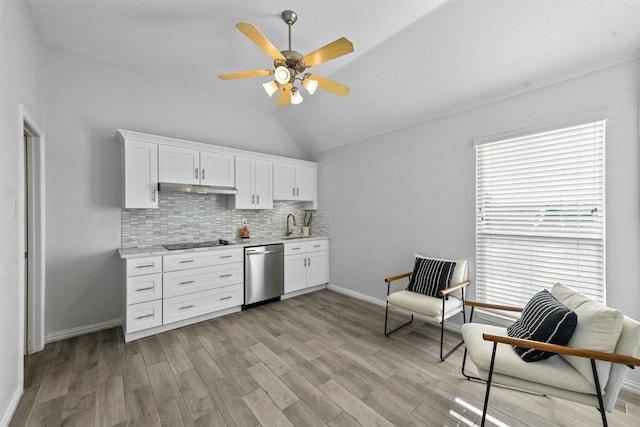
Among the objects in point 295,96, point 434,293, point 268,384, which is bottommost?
point 268,384

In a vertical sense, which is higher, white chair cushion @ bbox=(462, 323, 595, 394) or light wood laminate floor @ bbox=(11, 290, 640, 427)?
white chair cushion @ bbox=(462, 323, 595, 394)

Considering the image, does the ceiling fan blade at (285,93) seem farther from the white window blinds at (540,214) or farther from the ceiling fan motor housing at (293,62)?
the white window blinds at (540,214)

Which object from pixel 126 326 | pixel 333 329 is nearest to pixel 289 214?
pixel 333 329

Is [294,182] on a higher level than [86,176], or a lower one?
higher

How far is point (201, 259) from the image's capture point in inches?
129

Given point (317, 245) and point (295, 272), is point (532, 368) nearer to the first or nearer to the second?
point (295, 272)

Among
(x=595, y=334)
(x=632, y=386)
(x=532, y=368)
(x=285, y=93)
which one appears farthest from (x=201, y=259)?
(x=632, y=386)

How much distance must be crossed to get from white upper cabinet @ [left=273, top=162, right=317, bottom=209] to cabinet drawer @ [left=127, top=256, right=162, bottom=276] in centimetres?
198

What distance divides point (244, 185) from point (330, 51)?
2.51m

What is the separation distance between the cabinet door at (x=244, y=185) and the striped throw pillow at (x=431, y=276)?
2585mm

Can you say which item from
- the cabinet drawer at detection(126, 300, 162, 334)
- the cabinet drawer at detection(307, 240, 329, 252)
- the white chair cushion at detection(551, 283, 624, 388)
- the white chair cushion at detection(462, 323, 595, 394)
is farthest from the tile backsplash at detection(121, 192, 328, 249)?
the white chair cushion at detection(551, 283, 624, 388)

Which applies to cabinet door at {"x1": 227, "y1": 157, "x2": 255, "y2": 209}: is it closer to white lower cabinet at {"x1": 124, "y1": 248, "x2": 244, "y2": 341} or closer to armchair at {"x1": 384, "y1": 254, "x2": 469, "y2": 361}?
white lower cabinet at {"x1": 124, "y1": 248, "x2": 244, "y2": 341}

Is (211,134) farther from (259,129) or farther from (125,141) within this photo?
(125,141)

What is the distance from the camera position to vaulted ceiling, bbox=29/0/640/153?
6.56 feet
